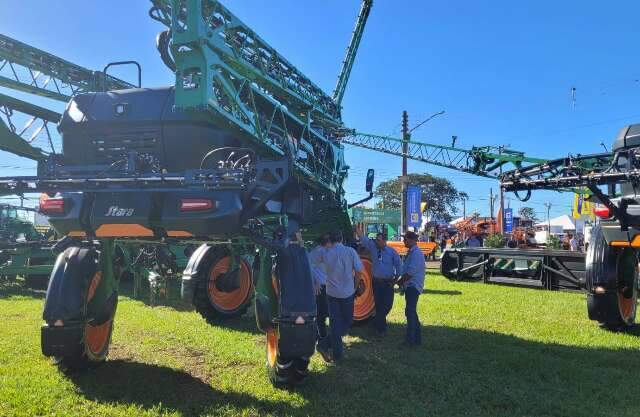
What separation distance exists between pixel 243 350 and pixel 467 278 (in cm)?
881

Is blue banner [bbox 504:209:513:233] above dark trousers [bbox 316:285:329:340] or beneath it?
above

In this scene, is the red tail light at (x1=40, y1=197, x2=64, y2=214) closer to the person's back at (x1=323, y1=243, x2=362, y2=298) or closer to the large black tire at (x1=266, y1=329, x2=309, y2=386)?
the large black tire at (x1=266, y1=329, x2=309, y2=386)

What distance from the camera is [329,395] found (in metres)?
4.66

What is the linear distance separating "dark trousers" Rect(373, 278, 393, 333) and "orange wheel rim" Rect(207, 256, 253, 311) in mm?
2242

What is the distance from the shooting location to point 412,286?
7105mm

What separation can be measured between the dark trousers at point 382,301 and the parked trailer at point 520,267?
491cm

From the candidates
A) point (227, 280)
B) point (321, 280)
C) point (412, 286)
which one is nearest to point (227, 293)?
point (227, 280)

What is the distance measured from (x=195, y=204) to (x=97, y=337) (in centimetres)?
228

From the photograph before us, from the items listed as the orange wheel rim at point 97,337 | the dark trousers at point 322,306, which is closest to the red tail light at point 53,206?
the orange wheel rim at point 97,337

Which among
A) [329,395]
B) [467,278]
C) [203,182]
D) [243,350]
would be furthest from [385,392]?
[467,278]

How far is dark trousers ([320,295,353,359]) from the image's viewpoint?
5.99 meters

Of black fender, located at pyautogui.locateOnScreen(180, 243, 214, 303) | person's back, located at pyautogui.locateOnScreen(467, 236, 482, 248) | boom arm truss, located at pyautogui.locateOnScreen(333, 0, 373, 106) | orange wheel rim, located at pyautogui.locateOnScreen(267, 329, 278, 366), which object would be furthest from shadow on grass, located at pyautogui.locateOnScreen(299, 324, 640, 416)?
boom arm truss, located at pyautogui.locateOnScreen(333, 0, 373, 106)

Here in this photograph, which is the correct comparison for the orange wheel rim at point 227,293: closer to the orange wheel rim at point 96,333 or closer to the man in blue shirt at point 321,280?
the man in blue shirt at point 321,280

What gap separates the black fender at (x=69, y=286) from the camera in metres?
4.70
